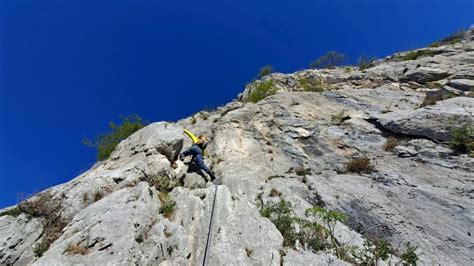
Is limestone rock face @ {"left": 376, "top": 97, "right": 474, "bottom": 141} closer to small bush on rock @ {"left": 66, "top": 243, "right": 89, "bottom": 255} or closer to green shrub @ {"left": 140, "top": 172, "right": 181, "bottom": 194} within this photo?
green shrub @ {"left": 140, "top": 172, "right": 181, "bottom": 194}

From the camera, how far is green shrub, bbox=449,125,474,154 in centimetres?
1258

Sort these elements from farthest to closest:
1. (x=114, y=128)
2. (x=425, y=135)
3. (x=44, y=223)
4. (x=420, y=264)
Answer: (x=114, y=128) < (x=425, y=135) < (x=44, y=223) < (x=420, y=264)

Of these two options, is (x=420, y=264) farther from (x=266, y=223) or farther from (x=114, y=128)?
(x=114, y=128)

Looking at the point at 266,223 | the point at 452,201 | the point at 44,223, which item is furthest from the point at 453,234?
the point at 44,223

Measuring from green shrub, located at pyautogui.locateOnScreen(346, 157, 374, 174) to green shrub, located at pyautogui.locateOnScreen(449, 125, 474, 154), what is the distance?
347cm

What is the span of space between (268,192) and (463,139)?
844 cm

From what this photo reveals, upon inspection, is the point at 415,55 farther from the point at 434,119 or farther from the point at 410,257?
the point at 410,257

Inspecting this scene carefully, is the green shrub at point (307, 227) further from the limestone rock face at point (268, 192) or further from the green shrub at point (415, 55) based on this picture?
the green shrub at point (415, 55)

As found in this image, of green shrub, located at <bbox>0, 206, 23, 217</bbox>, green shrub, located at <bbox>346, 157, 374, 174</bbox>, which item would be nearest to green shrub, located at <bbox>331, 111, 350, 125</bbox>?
green shrub, located at <bbox>346, 157, 374, 174</bbox>

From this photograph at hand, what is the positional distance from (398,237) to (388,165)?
13.2 ft

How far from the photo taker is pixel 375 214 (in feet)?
35.7

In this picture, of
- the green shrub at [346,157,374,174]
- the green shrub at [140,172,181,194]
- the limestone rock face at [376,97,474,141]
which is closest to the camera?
the green shrub at [140,172,181,194]

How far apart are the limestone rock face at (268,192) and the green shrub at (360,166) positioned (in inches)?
8.3

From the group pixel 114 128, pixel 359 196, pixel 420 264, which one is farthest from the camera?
pixel 114 128
